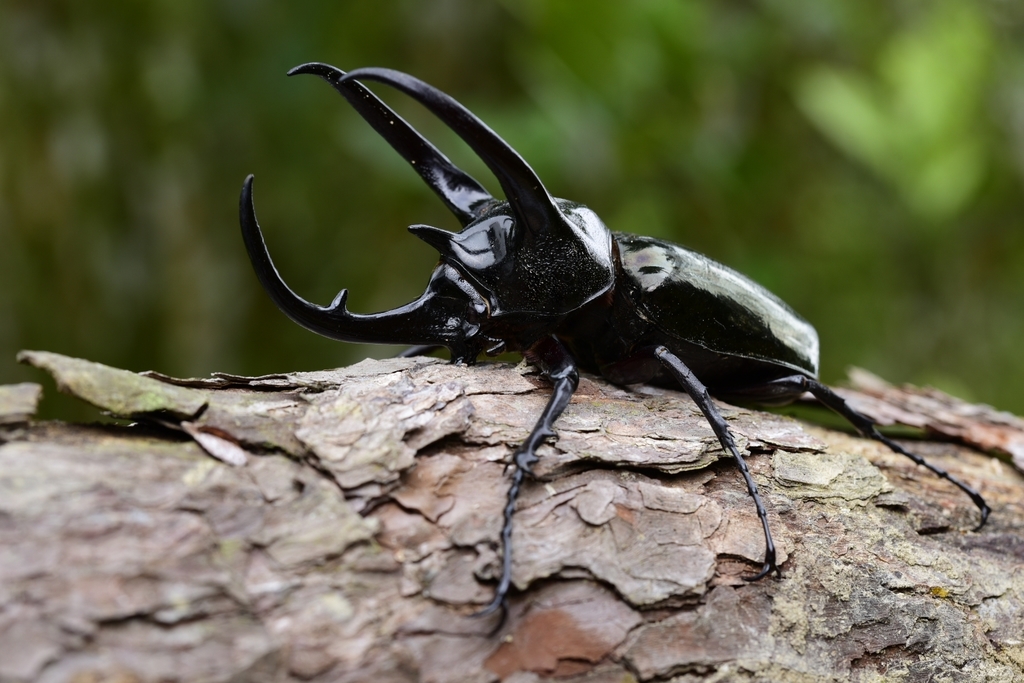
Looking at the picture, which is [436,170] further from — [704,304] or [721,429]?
[721,429]

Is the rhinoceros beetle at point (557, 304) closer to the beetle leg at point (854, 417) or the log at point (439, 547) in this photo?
the beetle leg at point (854, 417)

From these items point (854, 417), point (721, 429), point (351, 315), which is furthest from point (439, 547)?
point (854, 417)

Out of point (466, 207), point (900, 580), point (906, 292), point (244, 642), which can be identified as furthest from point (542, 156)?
point (906, 292)

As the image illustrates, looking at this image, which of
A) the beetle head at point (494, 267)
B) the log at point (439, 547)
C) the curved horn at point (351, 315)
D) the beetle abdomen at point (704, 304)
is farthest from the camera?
the beetle abdomen at point (704, 304)

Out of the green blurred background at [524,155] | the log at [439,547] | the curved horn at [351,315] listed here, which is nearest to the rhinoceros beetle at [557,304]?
the curved horn at [351,315]

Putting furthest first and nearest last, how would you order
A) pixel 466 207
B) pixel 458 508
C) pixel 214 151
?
1. pixel 214 151
2. pixel 466 207
3. pixel 458 508

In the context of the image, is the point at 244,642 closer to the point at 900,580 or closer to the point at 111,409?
the point at 111,409

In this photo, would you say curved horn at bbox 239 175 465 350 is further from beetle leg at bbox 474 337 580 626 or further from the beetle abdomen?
the beetle abdomen

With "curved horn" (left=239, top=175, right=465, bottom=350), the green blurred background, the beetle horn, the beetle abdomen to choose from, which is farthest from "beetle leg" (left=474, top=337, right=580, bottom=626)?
the green blurred background
